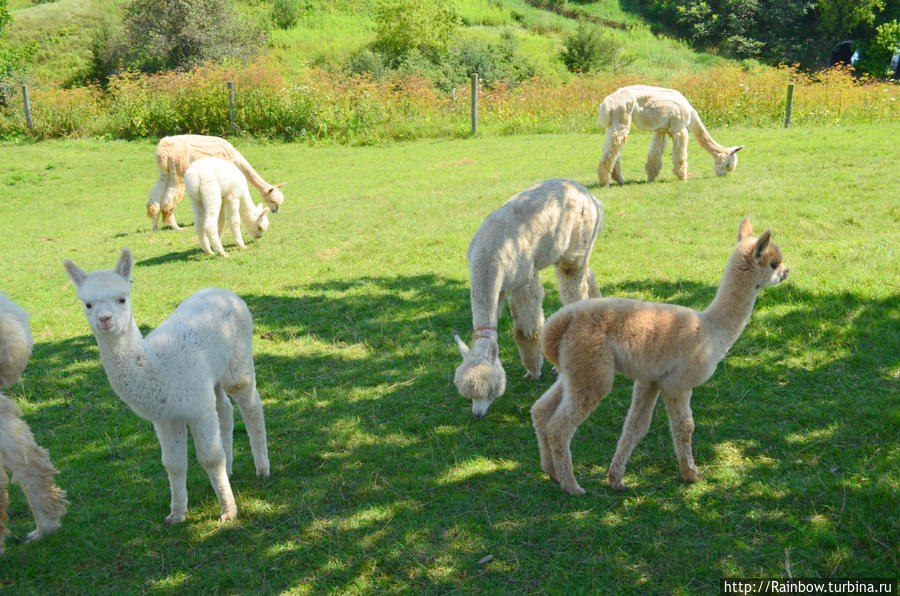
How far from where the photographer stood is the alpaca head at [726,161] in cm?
1279

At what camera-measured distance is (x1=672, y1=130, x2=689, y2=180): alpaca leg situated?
1259cm

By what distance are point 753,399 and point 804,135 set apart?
511 inches

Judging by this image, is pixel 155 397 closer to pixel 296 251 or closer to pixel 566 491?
pixel 566 491

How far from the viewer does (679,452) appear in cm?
460

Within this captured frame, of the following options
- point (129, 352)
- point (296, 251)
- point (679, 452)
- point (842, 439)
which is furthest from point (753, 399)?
point (296, 251)

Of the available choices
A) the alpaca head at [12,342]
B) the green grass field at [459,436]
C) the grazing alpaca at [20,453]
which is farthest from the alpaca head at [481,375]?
the alpaca head at [12,342]

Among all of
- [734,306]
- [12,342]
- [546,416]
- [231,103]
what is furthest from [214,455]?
[231,103]

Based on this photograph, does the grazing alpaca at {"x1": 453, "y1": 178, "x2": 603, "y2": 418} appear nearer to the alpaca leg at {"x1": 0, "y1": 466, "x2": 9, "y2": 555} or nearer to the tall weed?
the alpaca leg at {"x1": 0, "y1": 466, "x2": 9, "y2": 555}

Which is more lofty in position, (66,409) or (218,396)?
(218,396)

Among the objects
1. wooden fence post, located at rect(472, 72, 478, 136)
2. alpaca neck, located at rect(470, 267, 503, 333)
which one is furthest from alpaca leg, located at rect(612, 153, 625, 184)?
wooden fence post, located at rect(472, 72, 478, 136)

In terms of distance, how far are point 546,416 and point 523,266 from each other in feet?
4.89

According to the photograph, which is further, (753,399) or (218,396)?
(753,399)

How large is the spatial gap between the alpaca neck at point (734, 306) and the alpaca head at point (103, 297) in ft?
12.1

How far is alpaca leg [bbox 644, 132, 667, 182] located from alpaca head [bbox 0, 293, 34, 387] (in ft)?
36.8
